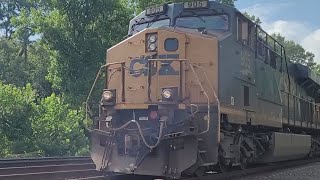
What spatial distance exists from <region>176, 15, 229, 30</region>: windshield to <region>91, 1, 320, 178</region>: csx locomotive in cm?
2

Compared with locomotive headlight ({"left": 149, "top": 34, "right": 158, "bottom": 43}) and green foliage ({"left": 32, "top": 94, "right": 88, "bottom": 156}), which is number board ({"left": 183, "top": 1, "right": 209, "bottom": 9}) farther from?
green foliage ({"left": 32, "top": 94, "right": 88, "bottom": 156})

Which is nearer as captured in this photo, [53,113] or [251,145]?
[251,145]

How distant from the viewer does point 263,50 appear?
1086 centimetres

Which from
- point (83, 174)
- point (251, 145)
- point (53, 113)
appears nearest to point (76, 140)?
point (53, 113)

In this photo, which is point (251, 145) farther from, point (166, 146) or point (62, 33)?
point (62, 33)

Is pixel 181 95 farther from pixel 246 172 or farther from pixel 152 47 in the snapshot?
pixel 246 172

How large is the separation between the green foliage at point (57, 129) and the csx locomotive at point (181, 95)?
11.2 m

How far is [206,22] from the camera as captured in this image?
28.9 ft

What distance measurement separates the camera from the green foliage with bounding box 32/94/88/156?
1936 centimetres

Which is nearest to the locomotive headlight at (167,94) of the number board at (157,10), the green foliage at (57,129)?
the number board at (157,10)

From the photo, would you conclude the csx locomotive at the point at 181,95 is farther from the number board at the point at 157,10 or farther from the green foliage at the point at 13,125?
the green foliage at the point at 13,125

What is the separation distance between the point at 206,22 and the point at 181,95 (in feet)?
6.09

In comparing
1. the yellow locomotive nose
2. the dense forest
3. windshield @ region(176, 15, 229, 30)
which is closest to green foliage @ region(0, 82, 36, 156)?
the dense forest

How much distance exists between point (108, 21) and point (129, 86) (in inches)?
575
